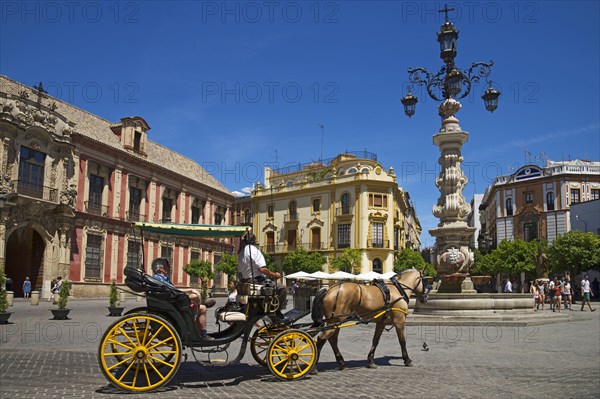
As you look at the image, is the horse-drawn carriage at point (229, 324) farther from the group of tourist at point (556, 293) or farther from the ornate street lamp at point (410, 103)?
the group of tourist at point (556, 293)

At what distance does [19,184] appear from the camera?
31.5 m

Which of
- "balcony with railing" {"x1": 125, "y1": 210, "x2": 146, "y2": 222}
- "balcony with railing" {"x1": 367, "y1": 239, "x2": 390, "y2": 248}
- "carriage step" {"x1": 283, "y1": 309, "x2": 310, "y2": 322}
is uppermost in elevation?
"balcony with railing" {"x1": 125, "y1": 210, "x2": 146, "y2": 222}

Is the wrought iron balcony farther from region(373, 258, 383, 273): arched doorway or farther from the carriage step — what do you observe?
the carriage step

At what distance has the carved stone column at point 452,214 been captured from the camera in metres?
17.7

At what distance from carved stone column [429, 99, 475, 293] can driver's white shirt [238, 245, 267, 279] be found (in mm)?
11194

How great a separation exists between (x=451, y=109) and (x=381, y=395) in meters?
→ 14.9

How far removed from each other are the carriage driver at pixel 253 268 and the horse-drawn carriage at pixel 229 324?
0.13 meters

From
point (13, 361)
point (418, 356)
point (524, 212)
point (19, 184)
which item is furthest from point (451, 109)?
point (524, 212)

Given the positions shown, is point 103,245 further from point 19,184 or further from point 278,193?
point 278,193

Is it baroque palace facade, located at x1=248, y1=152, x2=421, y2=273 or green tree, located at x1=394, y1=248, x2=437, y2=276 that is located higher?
baroque palace facade, located at x1=248, y1=152, x2=421, y2=273

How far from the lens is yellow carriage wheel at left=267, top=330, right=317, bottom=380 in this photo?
7328 millimetres

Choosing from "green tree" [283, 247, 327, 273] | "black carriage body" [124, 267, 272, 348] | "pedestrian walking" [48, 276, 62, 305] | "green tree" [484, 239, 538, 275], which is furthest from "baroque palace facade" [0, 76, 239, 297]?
"green tree" [484, 239, 538, 275]

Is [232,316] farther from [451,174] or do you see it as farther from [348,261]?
[348,261]

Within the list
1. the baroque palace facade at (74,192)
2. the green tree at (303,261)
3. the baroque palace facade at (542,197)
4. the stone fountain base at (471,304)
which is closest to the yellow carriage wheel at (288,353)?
→ the stone fountain base at (471,304)
